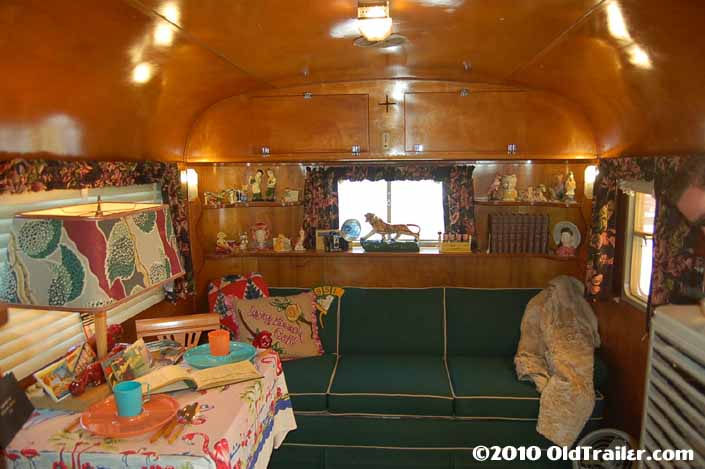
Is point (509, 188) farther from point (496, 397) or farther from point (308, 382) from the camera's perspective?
point (308, 382)

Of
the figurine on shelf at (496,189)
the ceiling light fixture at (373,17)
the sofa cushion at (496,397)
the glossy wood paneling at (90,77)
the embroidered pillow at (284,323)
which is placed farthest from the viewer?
the figurine on shelf at (496,189)

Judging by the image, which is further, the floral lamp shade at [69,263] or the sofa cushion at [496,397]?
the sofa cushion at [496,397]

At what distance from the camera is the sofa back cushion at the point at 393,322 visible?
139 inches

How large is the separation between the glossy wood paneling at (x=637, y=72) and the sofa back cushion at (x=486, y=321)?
119 cm

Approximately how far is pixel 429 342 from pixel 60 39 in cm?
276

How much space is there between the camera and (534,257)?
363 centimetres

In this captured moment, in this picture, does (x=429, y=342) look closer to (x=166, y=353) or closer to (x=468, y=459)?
(x=468, y=459)

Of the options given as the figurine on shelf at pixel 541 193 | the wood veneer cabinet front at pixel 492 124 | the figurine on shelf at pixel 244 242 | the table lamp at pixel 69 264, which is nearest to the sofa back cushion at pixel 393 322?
the figurine on shelf at pixel 244 242

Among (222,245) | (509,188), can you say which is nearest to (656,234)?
(509,188)

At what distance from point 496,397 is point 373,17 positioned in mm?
2131

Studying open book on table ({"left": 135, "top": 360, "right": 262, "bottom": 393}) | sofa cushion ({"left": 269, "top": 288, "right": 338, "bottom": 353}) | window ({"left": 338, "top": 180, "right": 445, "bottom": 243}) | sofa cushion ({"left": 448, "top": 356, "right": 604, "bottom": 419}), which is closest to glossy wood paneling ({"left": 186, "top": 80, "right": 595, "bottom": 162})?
window ({"left": 338, "top": 180, "right": 445, "bottom": 243})

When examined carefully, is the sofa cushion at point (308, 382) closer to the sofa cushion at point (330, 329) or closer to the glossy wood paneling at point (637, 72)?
the sofa cushion at point (330, 329)

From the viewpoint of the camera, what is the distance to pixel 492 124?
11.6 feet

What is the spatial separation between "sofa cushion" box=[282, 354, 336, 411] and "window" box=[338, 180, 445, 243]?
1094mm
